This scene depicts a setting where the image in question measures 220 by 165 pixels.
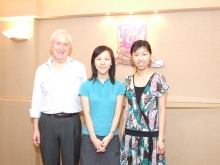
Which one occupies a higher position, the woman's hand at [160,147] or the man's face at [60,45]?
the man's face at [60,45]

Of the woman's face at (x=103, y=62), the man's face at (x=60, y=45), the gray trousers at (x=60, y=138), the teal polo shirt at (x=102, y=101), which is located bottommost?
the gray trousers at (x=60, y=138)

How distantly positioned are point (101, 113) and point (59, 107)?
16.5 inches

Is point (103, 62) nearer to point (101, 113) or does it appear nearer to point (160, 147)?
point (101, 113)

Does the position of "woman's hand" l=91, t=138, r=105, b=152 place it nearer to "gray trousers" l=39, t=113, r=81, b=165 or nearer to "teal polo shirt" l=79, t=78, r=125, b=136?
"teal polo shirt" l=79, t=78, r=125, b=136

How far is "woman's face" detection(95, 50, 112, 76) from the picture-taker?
74.5 inches

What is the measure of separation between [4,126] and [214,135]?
2844mm

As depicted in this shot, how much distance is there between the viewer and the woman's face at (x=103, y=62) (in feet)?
6.21

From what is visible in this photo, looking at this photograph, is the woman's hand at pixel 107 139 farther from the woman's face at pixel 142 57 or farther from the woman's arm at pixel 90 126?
the woman's face at pixel 142 57

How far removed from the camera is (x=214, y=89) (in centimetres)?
280

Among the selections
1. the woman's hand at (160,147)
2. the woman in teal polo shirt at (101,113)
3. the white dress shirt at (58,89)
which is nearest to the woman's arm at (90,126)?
the woman in teal polo shirt at (101,113)

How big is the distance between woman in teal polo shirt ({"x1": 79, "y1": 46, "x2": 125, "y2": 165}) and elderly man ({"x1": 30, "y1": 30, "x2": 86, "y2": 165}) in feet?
0.62

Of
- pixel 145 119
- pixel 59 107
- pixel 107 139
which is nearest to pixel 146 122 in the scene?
pixel 145 119

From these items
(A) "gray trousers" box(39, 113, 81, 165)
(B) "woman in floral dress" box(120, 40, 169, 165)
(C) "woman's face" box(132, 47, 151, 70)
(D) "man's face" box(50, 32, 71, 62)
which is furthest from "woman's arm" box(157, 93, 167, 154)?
(D) "man's face" box(50, 32, 71, 62)

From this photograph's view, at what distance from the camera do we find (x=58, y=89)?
6.79 ft
